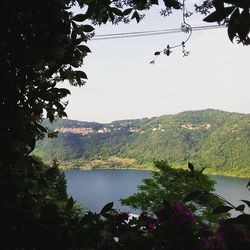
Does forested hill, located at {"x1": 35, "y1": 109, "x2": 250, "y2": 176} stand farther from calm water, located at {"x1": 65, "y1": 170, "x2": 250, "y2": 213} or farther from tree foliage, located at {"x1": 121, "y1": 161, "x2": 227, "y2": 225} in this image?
tree foliage, located at {"x1": 121, "y1": 161, "x2": 227, "y2": 225}

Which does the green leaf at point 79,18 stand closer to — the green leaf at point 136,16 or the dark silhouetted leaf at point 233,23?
the green leaf at point 136,16

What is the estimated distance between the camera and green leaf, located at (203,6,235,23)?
76 centimetres

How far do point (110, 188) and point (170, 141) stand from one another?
182 ft

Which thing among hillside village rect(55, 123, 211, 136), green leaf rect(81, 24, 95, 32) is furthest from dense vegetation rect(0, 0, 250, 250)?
hillside village rect(55, 123, 211, 136)

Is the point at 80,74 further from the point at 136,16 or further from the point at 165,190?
the point at 165,190

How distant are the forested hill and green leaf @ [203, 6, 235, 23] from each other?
3390 inches

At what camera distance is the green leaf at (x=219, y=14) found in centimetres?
76

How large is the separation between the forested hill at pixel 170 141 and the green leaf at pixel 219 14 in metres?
86.1

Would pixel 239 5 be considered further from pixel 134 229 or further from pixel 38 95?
pixel 134 229

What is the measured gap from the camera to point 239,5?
2.38 ft

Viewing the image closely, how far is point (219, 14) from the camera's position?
0.77 m

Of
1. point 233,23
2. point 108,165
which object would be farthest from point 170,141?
point 233,23

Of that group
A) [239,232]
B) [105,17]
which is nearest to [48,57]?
[105,17]

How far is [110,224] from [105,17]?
33.7 inches
